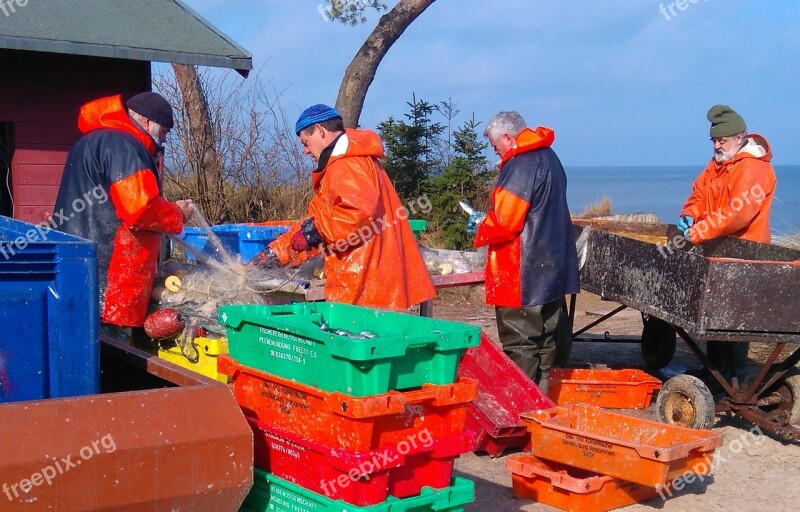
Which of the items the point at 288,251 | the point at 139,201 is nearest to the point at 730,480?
the point at 288,251

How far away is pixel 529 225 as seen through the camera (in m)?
6.14

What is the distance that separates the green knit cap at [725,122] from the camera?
7.14m

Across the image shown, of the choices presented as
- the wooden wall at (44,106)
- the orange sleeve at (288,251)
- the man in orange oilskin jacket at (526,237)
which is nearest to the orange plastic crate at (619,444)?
the man in orange oilskin jacket at (526,237)

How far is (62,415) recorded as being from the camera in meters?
2.69

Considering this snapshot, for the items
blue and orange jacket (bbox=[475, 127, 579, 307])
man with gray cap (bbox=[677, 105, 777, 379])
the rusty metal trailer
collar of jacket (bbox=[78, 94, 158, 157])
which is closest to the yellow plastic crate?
collar of jacket (bbox=[78, 94, 158, 157])

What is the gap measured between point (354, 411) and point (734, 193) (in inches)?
194

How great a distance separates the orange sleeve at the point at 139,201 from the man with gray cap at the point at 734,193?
424 cm

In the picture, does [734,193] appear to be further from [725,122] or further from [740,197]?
[725,122]

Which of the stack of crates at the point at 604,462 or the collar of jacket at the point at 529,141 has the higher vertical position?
the collar of jacket at the point at 529,141

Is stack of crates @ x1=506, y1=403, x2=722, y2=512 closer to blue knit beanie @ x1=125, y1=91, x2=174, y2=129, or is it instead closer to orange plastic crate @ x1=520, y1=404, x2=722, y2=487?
orange plastic crate @ x1=520, y1=404, x2=722, y2=487

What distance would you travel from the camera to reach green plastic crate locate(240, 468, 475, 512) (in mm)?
3314

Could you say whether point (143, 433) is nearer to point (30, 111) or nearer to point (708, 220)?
point (708, 220)

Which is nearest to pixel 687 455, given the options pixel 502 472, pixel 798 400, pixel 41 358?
pixel 502 472

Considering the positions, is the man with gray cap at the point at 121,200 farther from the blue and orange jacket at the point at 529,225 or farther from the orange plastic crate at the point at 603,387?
the orange plastic crate at the point at 603,387
